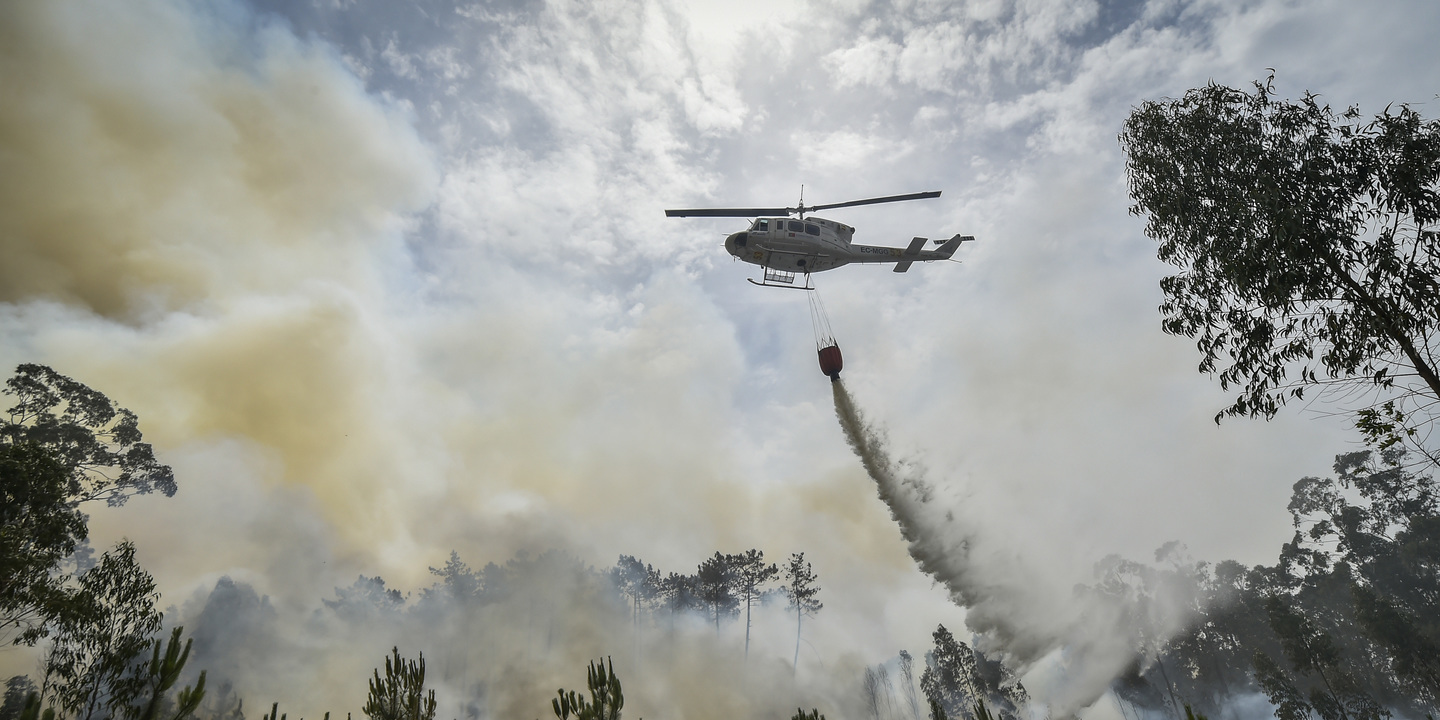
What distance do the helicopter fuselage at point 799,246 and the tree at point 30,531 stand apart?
27381mm

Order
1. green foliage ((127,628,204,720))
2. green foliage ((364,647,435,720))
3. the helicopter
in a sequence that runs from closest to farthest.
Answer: green foliage ((127,628,204,720)) < green foliage ((364,647,435,720)) < the helicopter

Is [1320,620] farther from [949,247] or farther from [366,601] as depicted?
[366,601]

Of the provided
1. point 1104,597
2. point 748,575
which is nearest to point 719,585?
point 748,575

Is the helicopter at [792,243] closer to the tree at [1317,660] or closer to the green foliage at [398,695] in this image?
the green foliage at [398,695]

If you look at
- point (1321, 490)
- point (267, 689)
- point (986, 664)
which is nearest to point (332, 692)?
point (267, 689)

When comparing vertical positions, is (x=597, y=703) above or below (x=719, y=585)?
below

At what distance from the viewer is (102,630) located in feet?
63.4

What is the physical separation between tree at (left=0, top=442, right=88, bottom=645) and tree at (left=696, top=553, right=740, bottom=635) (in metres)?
54.5

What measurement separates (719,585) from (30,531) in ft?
190

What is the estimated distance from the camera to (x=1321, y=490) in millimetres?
56625

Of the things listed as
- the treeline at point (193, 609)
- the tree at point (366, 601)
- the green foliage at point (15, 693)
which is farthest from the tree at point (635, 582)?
the green foliage at point (15, 693)

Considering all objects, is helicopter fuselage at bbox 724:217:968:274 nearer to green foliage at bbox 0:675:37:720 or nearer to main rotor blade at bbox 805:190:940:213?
main rotor blade at bbox 805:190:940:213

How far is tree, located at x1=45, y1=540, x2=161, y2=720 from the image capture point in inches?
712

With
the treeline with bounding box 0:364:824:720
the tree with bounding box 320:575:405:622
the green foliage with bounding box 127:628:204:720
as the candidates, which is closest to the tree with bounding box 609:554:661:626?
the treeline with bounding box 0:364:824:720
